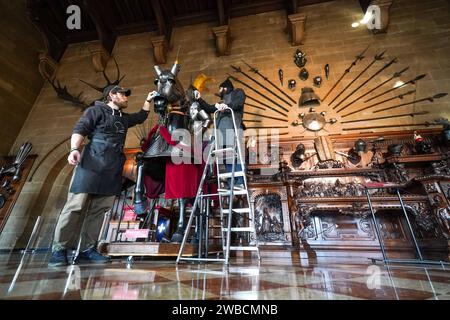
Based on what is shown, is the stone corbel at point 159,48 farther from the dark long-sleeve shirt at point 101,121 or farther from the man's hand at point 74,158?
the man's hand at point 74,158

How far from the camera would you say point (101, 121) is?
1.82m

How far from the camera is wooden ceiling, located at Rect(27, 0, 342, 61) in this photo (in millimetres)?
5457

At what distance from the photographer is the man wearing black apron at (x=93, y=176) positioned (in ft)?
5.03

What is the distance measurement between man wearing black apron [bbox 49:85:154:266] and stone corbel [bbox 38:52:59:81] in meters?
5.53

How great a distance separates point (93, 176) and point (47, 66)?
20.8 feet

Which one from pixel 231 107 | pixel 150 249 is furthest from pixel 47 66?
pixel 150 249

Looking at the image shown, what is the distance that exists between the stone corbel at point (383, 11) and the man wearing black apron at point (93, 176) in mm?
5747

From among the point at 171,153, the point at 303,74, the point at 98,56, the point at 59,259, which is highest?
the point at 98,56

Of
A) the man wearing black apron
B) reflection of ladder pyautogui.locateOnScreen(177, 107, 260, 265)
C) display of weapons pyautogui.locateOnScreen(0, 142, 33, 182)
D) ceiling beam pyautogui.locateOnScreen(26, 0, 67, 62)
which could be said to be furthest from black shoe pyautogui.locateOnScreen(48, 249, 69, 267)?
ceiling beam pyautogui.locateOnScreen(26, 0, 67, 62)

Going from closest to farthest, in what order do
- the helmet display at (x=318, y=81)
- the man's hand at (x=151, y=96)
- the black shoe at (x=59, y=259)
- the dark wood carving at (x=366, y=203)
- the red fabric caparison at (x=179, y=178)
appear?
1. the black shoe at (x=59, y=259)
2. the red fabric caparison at (x=179, y=178)
3. the man's hand at (x=151, y=96)
4. the dark wood carving at (x=366, y=203)
5. the helmet display at (x=318, y=81)

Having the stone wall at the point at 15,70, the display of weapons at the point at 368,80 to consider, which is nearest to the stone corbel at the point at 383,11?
the display of weapons at the point at 368,80

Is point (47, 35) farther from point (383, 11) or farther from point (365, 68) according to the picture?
point (383, 11)

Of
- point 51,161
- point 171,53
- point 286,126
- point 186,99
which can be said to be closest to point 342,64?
point 286,126
